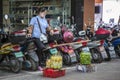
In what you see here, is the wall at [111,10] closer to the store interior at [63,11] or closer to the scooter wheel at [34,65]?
the store interior at [63,11]

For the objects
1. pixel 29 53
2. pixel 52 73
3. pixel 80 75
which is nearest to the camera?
pixel 52 73

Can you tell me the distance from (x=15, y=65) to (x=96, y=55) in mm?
3254

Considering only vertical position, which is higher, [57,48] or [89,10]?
→ [89,10]

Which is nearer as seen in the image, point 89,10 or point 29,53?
point 29,53

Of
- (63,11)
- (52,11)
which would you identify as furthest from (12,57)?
(63,11)

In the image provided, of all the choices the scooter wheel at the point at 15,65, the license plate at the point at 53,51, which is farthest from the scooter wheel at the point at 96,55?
the scooter wheel at the point at 15,65

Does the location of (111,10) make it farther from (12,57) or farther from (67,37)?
(12,57)

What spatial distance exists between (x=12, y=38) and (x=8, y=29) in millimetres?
3255

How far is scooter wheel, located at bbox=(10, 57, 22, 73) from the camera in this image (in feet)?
36.9

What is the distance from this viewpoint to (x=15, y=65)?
11266mm

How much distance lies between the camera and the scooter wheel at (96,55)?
13.4 meters

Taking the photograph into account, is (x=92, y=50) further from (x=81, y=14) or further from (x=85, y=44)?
(x=81, y=14)

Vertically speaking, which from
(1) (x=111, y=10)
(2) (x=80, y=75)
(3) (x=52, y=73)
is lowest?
(2) (x=80, y=75)

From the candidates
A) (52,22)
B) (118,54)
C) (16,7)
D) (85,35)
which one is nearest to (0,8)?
(16,7)
